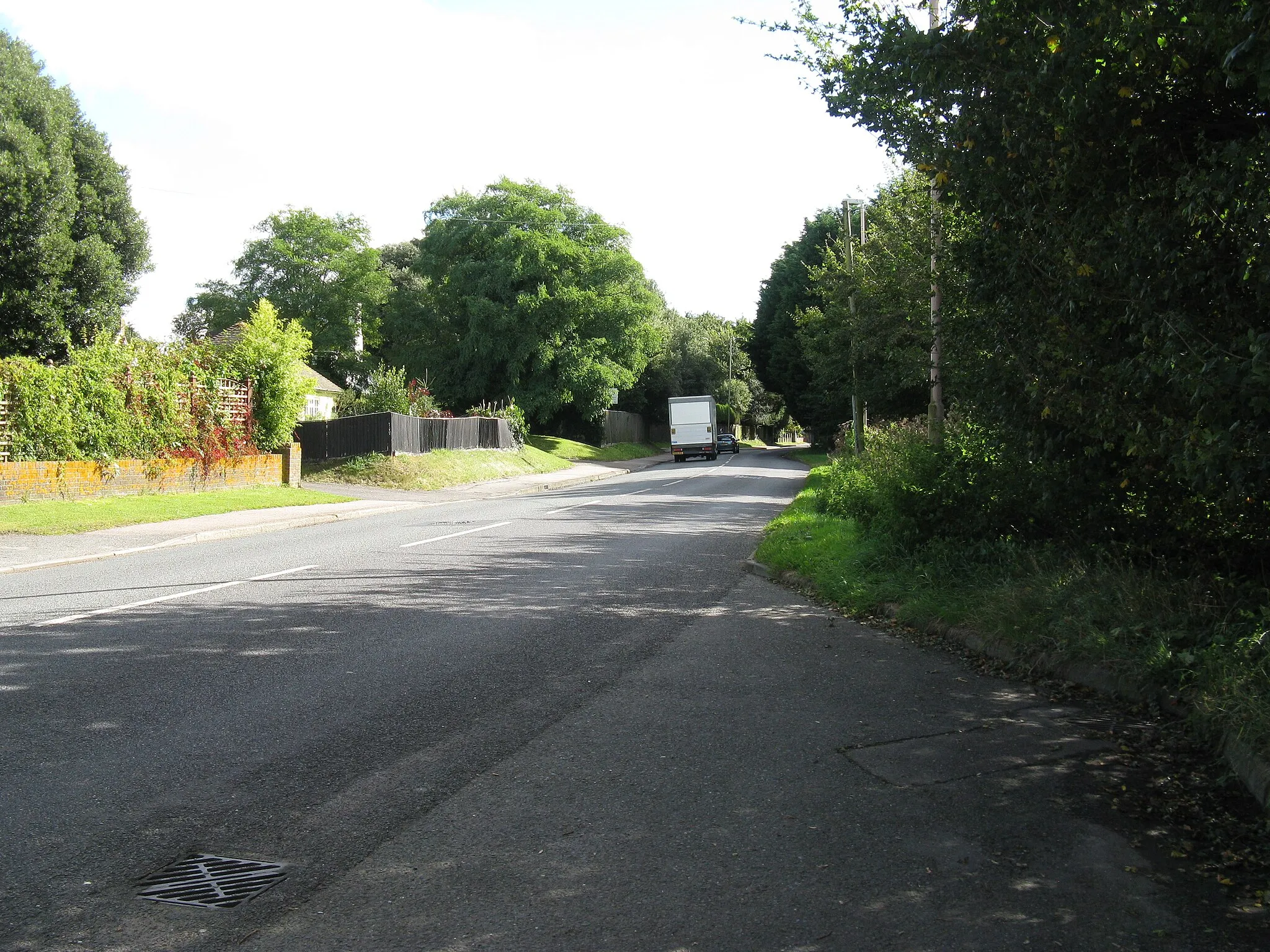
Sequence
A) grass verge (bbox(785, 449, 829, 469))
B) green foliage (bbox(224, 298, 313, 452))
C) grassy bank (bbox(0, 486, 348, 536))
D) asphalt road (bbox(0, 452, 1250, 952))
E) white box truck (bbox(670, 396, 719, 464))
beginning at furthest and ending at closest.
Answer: white box truck (bbox(670, 396, 719, 464)) < grass verge (bbox(785, 449, 829, 469)) < green foliage (bbox(224, 298, 313, 452)) < grassy bank (bbox(0, 486, 348, 536)) < asphalt road (bbox(0, 452, 1250, 952))

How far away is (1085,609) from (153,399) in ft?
64.4

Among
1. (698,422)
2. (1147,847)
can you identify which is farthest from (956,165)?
(698,422)

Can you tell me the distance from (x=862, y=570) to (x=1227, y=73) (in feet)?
21.8

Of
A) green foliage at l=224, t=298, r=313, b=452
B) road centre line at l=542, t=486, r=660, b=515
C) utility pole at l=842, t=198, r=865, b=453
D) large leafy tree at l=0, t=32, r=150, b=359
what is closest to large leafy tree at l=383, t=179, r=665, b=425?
large leafy tree at l=0, t=32, r=150, b=359

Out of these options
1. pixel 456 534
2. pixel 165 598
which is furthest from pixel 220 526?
pixel 165 598

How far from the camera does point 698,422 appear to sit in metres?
53.2

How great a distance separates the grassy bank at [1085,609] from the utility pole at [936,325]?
183cm

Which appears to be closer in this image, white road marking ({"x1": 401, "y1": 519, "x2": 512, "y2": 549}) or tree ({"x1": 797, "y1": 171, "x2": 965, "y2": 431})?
white road marking ({"x1": 401, "y1": 519, "x2": 512, "y2": 549})

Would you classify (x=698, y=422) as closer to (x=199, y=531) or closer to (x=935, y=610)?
(x=199, y=531)

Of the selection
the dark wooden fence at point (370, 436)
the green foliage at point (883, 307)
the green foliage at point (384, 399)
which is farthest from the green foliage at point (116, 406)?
the green foliage at point (883, 307)

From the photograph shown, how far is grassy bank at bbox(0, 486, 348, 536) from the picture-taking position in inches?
603

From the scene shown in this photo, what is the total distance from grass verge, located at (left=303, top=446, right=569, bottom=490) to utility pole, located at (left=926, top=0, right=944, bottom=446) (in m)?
18.2

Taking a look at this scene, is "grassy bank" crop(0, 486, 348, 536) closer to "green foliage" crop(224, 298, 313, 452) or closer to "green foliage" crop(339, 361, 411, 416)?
"green foliage" crop(224, 298, 313, 452)

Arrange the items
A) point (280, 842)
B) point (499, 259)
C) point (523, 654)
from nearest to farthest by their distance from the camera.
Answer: point (280, 842) → point (523, 654) → point (499, 259)
